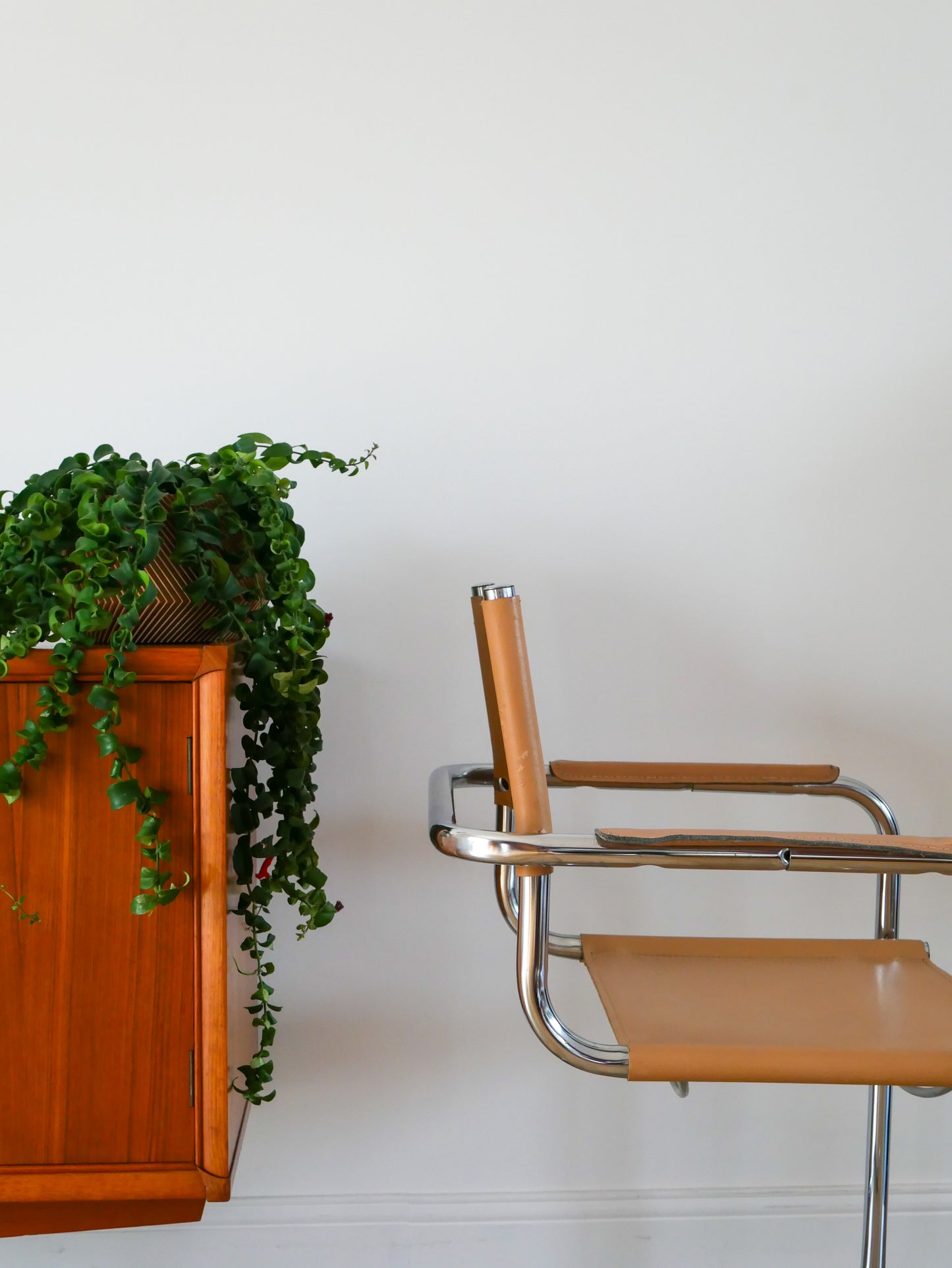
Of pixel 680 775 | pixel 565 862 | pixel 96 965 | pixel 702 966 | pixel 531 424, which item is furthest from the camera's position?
pixel 531 424

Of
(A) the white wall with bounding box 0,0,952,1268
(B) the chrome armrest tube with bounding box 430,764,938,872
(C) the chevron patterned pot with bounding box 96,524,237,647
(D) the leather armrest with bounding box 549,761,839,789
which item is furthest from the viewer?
(A) the white wall with bounding box 0,0,952,1268

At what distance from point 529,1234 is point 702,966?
0.69 m

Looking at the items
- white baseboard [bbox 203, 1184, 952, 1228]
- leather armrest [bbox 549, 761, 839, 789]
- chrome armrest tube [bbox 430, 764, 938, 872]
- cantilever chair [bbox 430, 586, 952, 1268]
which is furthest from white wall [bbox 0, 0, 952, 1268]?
chrome armrest tube [bbox 430, 764, 938, 872]

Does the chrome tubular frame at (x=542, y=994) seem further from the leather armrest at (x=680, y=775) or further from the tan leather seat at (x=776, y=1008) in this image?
the leather armrest at (x=680, y=775)

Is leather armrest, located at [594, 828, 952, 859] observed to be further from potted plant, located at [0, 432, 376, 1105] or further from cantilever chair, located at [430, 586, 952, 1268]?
potted plant, located at [0, 432, 376, 1105]

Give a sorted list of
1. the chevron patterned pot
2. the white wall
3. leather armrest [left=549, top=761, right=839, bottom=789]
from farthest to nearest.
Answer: the white wall → leather armrest [left=549, top=761, right=839, bottom=789] → the chevron patterned pot

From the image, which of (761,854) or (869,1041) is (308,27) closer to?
(761,854)

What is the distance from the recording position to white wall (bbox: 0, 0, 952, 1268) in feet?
4.49

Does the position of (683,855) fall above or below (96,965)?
above

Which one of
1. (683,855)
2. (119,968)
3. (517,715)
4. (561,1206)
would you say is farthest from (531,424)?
(561,1206)

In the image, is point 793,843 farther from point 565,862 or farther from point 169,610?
point 169,610

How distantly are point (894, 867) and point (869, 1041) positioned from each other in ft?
0.62

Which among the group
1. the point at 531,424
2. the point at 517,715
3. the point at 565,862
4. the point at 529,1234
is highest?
the point at 531,424

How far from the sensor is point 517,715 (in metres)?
0.85
